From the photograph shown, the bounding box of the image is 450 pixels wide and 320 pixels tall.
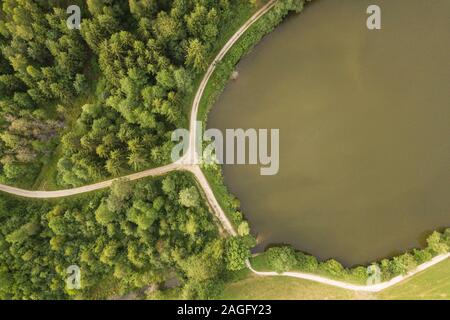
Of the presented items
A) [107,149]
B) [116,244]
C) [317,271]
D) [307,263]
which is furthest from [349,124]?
[116,244]

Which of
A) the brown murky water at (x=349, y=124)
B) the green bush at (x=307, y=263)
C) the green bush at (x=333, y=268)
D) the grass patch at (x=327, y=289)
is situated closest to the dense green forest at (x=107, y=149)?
the grass patch at (x=327, y=289)

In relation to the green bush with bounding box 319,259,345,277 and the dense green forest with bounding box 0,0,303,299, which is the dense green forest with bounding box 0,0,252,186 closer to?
the dense green forest with bounding box 0,0,303,299

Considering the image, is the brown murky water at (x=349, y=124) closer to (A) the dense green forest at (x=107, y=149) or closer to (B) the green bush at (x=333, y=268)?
(B) the green bush at (x=333, y=268)

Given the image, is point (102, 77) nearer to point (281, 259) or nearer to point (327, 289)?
point (281, 259)

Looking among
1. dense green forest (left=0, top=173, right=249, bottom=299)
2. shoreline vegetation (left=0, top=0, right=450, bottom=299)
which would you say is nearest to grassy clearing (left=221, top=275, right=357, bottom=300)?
shoreline vegetation (left=0, top=0, right=450, bottom=299)

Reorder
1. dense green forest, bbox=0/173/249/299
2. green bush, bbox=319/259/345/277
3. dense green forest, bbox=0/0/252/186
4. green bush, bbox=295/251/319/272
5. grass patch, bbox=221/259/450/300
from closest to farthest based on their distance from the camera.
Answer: dense green forest, bbox=0/173/249/299
dense green forest, bbox=0/0/252/186
grass patch, bbox=221/259/450/300
green bush, bbox=319/259/345/277
green bush, bbox=295/251/319/272
